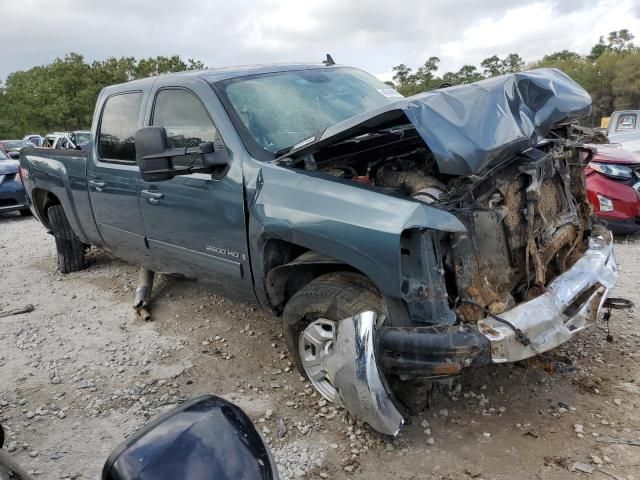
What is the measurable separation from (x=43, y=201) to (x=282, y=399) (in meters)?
4.08

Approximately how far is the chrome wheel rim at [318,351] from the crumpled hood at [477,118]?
958 millimetres

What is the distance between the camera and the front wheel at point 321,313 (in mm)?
2711

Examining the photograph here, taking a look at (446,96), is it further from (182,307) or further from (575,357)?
(182,307)

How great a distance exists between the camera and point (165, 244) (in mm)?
3812

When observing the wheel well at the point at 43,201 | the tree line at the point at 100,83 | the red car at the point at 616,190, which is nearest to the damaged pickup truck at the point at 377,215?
the wheel well at the point at 43,201

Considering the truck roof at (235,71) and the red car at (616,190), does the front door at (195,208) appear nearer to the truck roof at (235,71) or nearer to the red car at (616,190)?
the truck roof at (235,71)

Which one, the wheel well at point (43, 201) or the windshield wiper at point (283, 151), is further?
the wheel well at point (43, 201)

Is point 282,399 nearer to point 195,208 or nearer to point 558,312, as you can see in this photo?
point 195,208

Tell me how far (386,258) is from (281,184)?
2.64 feet

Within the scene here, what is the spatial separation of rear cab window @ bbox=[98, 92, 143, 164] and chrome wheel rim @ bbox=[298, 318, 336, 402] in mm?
2101

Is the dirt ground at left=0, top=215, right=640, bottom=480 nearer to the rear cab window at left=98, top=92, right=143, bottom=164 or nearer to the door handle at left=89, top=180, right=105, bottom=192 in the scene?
the door handle at left=89, top=180, right=105, bottom=192

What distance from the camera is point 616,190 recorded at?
6.11 m

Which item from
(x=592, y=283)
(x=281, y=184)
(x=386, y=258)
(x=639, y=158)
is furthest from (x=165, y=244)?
(x=639, y=158)

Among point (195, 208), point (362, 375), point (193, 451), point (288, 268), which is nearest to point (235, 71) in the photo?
point (195, 208)
